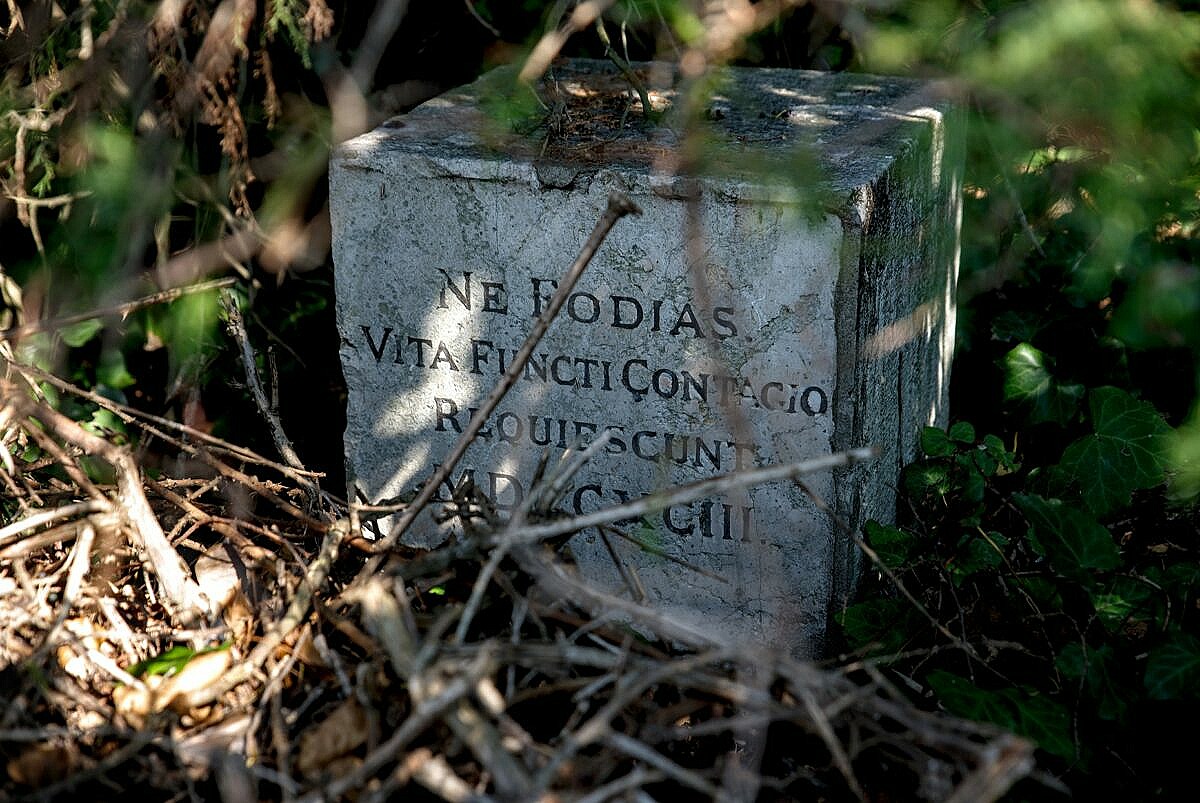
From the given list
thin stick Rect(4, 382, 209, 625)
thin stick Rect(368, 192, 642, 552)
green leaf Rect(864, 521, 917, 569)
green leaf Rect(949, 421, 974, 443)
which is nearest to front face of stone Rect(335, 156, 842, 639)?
green leaf Rect(864, 521, 917, 569)

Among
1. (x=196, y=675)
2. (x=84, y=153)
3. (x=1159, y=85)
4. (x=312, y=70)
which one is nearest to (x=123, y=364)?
(x=84, y=153)

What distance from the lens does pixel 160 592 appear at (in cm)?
204

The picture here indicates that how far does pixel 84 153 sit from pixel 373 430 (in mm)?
1056

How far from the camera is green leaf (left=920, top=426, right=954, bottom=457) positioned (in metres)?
2.65

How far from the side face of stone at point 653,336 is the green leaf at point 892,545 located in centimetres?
13

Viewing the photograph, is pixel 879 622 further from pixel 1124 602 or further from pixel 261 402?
pixel 261 402

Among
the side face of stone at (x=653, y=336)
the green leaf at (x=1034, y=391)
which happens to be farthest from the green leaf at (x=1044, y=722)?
the green leaf at (x=1034, y=391)

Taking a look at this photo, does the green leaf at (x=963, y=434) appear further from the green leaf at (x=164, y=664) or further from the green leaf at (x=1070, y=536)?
the green leaf at (x=164, y=664)

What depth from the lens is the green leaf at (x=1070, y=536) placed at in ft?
6.46

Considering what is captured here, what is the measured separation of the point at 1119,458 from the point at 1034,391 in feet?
1.43

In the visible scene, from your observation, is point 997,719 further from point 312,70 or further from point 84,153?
point 312,70

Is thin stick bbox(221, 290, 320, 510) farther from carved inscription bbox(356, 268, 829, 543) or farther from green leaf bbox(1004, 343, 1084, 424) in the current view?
green leaf bbox(1004, 343, 1084, 424)

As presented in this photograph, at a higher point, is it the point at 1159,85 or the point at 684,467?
the point at 1159,85

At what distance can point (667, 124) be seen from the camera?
8.85 feet
